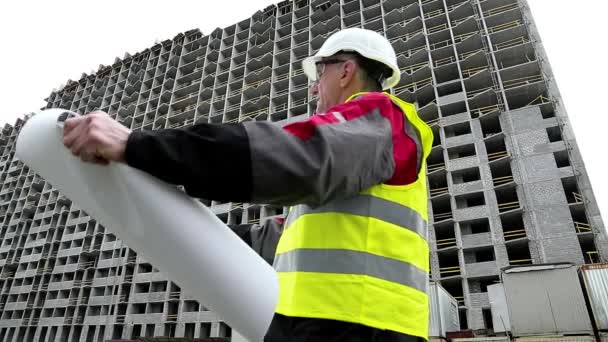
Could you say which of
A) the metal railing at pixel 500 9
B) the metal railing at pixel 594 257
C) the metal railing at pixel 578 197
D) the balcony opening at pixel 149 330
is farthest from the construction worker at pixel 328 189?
the metal railing at pixel 500 9

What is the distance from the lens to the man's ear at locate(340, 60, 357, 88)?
1.71m

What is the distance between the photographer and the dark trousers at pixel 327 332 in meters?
1.14

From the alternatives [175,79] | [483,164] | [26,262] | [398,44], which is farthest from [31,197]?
[483,164]

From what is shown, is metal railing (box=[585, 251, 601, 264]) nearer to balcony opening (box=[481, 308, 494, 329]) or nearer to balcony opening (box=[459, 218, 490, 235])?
balcony opening (box=[459, 218, 490, 235])

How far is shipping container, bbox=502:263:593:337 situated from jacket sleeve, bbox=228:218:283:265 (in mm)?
11711

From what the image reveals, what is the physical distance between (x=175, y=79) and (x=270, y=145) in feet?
139

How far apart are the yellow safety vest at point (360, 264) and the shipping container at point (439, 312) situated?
42.5 ft

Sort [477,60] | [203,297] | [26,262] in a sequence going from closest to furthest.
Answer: [203,297] → [477,60] → [26,262]

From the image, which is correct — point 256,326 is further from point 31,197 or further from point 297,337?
point 31,197

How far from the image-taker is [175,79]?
4022cm

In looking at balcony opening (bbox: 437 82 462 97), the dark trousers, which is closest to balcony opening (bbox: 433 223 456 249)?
balcony opening (bbox: 437 82 462 97)

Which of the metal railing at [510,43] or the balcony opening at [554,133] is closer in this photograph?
the balcony opening at [554,133]

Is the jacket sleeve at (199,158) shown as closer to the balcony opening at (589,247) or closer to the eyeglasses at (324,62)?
Answer: the eyeglasses at (324,62)

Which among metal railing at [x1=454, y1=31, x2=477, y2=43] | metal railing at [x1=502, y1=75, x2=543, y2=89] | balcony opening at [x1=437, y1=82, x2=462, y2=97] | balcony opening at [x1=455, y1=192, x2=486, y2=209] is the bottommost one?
balcony opening at [x1=455, y1=192, x2=486, y2=209]
